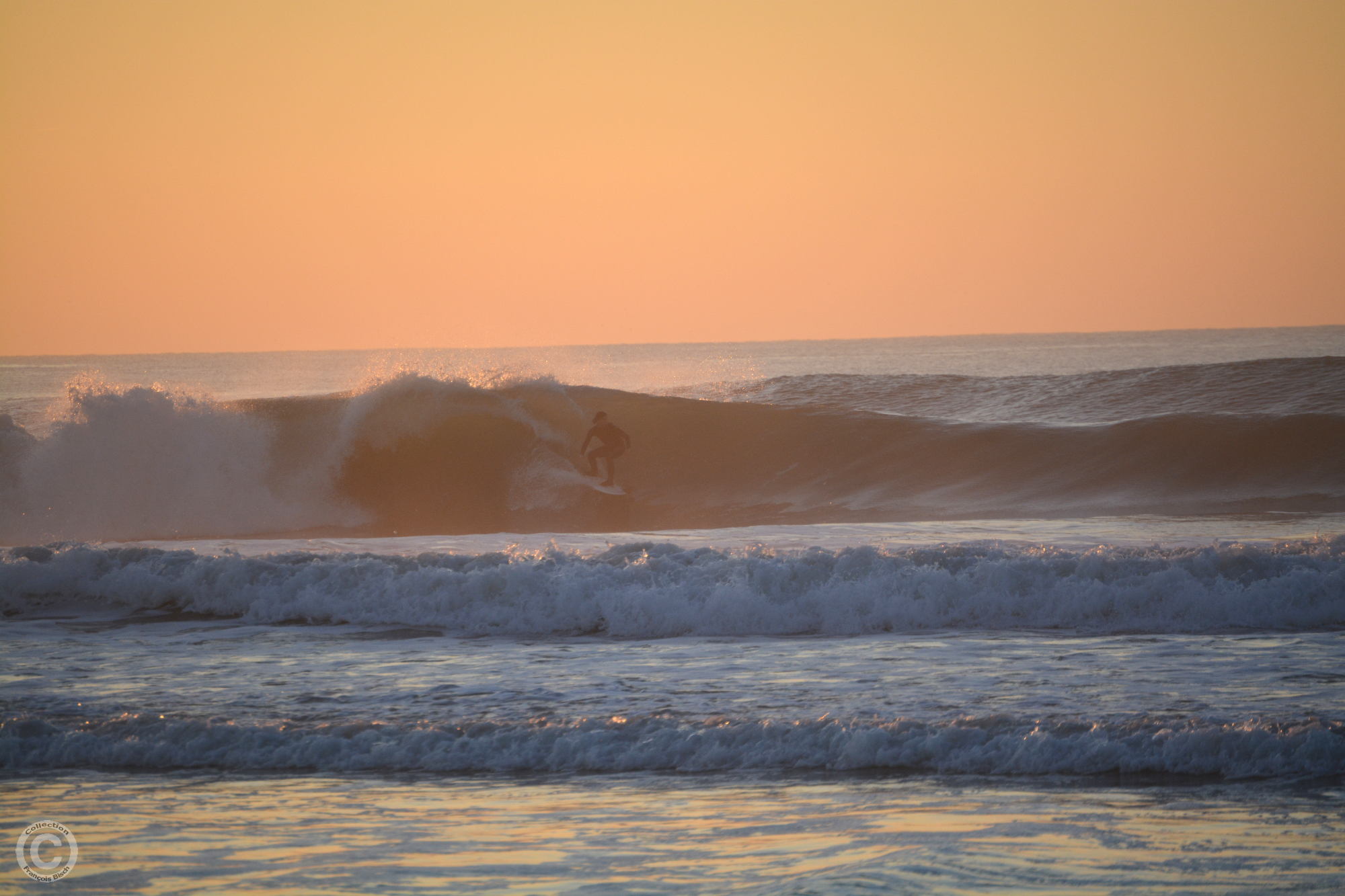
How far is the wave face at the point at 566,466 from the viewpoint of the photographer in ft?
54.2

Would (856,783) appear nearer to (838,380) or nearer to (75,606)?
(75,606)

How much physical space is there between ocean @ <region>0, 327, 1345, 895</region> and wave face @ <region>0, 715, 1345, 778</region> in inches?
0.8

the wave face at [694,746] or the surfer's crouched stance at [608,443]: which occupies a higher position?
the surfer's crouched stance at [608,443]

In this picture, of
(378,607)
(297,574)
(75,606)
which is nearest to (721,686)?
(378,607)

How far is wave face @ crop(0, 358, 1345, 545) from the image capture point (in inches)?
650

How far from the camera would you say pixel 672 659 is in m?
8.12

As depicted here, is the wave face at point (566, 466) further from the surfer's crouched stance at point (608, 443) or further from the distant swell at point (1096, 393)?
the distant swell at point (1096, 393)

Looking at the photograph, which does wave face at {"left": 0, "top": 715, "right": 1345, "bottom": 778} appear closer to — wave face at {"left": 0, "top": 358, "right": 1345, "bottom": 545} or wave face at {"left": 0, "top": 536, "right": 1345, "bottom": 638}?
wave face at {"left": 0, "top": 536, "right": 1345, "bottom": 638}

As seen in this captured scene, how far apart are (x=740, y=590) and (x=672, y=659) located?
1.52 m

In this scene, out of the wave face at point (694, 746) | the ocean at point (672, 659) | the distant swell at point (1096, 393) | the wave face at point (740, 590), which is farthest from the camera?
the distant swell at point (1096, 393)

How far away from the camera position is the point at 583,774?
5.92 metres

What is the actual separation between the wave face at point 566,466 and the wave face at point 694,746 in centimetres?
925

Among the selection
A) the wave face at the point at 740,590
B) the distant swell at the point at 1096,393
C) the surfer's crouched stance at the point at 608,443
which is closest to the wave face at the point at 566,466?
the surfer's crouched stance at the point at 608,443

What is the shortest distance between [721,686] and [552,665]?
1.38 metres
